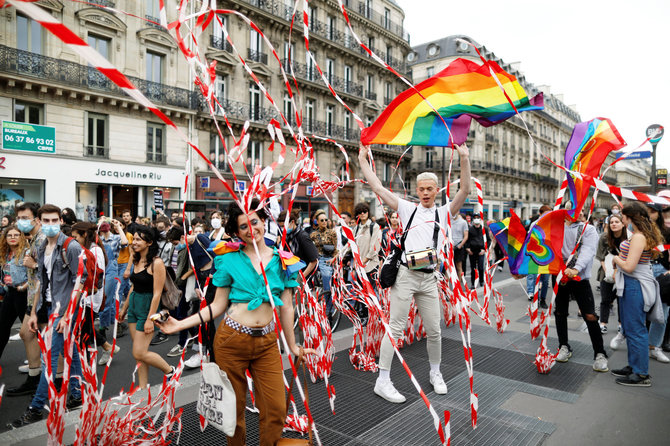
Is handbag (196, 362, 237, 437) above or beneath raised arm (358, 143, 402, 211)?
beneath

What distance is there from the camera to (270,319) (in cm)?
260

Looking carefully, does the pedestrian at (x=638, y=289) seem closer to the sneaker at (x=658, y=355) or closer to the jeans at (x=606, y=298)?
the sneaker at (x=658, y=355)

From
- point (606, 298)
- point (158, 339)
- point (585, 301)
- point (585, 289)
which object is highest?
point (585, 289)

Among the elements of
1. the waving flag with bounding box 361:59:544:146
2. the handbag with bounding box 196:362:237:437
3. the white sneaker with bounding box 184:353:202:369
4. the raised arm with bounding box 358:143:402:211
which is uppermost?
the waving flag with bounding box 361:59:544:146

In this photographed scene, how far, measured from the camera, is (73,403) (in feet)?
12.2

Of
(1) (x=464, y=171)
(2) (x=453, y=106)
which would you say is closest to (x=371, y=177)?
(1) (x=464, y=171)

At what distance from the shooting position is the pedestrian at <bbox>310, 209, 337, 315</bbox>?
6.29m

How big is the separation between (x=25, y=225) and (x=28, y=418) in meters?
1.98

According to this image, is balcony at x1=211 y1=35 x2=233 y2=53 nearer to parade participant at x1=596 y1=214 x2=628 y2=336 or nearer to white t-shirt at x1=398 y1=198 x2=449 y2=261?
parade participant at x1=596 y1=214 x2=628 y2=336

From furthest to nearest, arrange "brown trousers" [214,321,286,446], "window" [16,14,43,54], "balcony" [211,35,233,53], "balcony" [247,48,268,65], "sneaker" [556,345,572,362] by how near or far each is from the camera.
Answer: "balcony" [247,48,268,65] < "balcony" [211,35,233,53] < "window" [16,14,43,54] < "sneaker" [556,345,572,362] < "brown trousers" [214,321,286,446]

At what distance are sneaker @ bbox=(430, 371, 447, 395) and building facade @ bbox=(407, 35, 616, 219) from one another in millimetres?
31687

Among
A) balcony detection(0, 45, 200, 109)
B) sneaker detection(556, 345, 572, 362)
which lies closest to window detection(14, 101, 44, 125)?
balcony detection(0, 45, 200, 109)

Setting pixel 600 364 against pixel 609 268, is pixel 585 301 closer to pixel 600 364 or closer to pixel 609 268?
pixel 600 364

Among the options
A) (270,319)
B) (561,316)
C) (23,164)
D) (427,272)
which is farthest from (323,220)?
(23,164)
